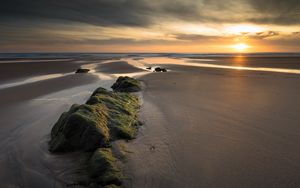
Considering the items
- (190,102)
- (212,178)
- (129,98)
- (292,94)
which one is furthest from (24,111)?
(292,94)

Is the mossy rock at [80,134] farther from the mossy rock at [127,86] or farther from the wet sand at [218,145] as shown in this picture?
the mossy rock at [127,86]

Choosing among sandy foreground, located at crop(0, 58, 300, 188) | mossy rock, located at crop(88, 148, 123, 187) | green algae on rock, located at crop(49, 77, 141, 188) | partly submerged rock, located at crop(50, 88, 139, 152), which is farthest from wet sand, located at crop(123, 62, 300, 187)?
partly submerged rock, located at crop(50, 88, 139, 152)

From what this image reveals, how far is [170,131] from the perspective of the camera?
290 inches

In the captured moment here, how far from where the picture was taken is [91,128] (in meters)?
6.05

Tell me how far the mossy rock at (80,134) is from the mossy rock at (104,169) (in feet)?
1.87

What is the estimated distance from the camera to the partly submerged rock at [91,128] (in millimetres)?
5945

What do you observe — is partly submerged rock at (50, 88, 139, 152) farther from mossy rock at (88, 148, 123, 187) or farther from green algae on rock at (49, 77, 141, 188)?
mossy rock at (88, 148, 123, 187)

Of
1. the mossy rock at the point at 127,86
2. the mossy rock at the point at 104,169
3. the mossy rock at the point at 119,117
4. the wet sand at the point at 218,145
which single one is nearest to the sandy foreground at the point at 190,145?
the wet sand at the point at 218,145

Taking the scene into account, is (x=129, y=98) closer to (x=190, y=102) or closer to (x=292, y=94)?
(x=190, y=102)

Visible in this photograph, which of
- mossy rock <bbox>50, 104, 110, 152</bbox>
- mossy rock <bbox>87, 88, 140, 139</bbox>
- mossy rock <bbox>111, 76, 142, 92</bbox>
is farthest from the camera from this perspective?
mossy rock <bbox>111, 76, 142, 92</bbox>

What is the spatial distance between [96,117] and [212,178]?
10.8ft

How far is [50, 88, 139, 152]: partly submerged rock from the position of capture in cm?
595

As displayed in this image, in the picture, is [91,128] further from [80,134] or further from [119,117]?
[119,117]

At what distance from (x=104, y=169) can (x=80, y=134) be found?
1.52m
